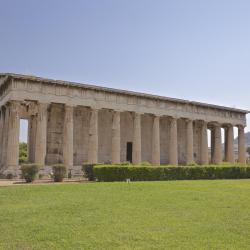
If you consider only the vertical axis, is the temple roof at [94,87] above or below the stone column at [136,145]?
above

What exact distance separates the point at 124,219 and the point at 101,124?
31.9 m

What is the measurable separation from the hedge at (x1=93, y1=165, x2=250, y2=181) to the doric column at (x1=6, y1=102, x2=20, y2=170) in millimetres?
11373

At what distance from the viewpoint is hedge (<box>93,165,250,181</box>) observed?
24.8 m

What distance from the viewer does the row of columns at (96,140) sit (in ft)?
112

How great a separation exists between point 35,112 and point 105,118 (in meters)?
8.29

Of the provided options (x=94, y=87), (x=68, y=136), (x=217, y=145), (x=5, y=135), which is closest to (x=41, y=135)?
(x=68, y=136)

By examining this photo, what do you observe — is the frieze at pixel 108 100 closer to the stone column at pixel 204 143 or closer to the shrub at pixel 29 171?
the stone column at pixel 204 143

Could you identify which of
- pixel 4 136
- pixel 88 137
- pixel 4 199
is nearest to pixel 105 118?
pixel 88 137

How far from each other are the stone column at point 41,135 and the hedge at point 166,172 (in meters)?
11.3

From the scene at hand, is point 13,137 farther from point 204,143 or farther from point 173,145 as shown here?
point 204,143

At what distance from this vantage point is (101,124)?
4309cm

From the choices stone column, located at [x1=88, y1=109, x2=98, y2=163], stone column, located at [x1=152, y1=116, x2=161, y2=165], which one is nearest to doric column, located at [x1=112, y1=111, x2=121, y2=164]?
stone column, located at [x1=88, y1=109, x2=98, y2=163]

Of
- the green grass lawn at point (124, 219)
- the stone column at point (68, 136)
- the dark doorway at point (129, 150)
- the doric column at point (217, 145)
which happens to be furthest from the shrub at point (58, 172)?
the doric column at point (217, 145)

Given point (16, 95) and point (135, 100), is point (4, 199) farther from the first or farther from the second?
point (135, 100)
